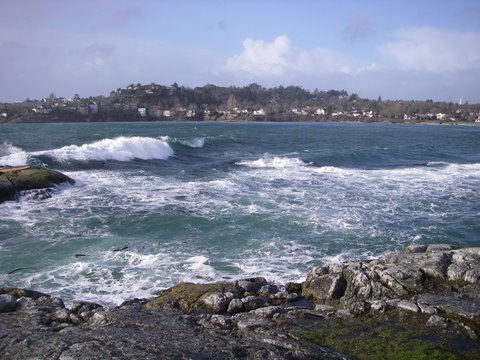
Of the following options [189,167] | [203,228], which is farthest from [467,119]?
[203,228]

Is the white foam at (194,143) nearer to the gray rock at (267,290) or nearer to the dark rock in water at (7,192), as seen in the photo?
the dark rock in water at (7,192)

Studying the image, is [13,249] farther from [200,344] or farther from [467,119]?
[467,119]

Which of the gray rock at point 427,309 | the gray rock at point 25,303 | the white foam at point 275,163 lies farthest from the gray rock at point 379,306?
the white foam at point 275,163

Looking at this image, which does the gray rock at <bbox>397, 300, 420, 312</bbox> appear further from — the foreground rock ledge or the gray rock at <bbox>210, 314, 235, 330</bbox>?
the foreground rock ledge

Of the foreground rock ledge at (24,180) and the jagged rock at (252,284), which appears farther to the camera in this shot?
the foreground rock ledge at (24,180)

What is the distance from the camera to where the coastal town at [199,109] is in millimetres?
112938

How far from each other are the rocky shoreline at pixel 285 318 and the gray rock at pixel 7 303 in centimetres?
2

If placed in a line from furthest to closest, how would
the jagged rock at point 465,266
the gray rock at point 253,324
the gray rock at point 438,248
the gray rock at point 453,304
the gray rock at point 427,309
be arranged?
1. the gray rock at point 438,248
2. the jagged rock at point 465,266
3. the gray rock at point 427,309
4. the gray rock at point 453,304
5. the gray rock at point 253,324

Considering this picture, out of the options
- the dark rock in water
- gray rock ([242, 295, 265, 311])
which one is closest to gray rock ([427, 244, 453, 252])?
gray rock ([242, 295, 265, 311])

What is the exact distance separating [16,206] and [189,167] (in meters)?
12.9

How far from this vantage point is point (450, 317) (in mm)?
7391

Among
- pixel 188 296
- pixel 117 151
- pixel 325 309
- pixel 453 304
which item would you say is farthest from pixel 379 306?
pixel 117 151

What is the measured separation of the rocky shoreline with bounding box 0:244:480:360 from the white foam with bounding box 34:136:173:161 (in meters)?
22.2

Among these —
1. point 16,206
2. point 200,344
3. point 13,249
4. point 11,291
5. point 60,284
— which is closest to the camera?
point 200,344
